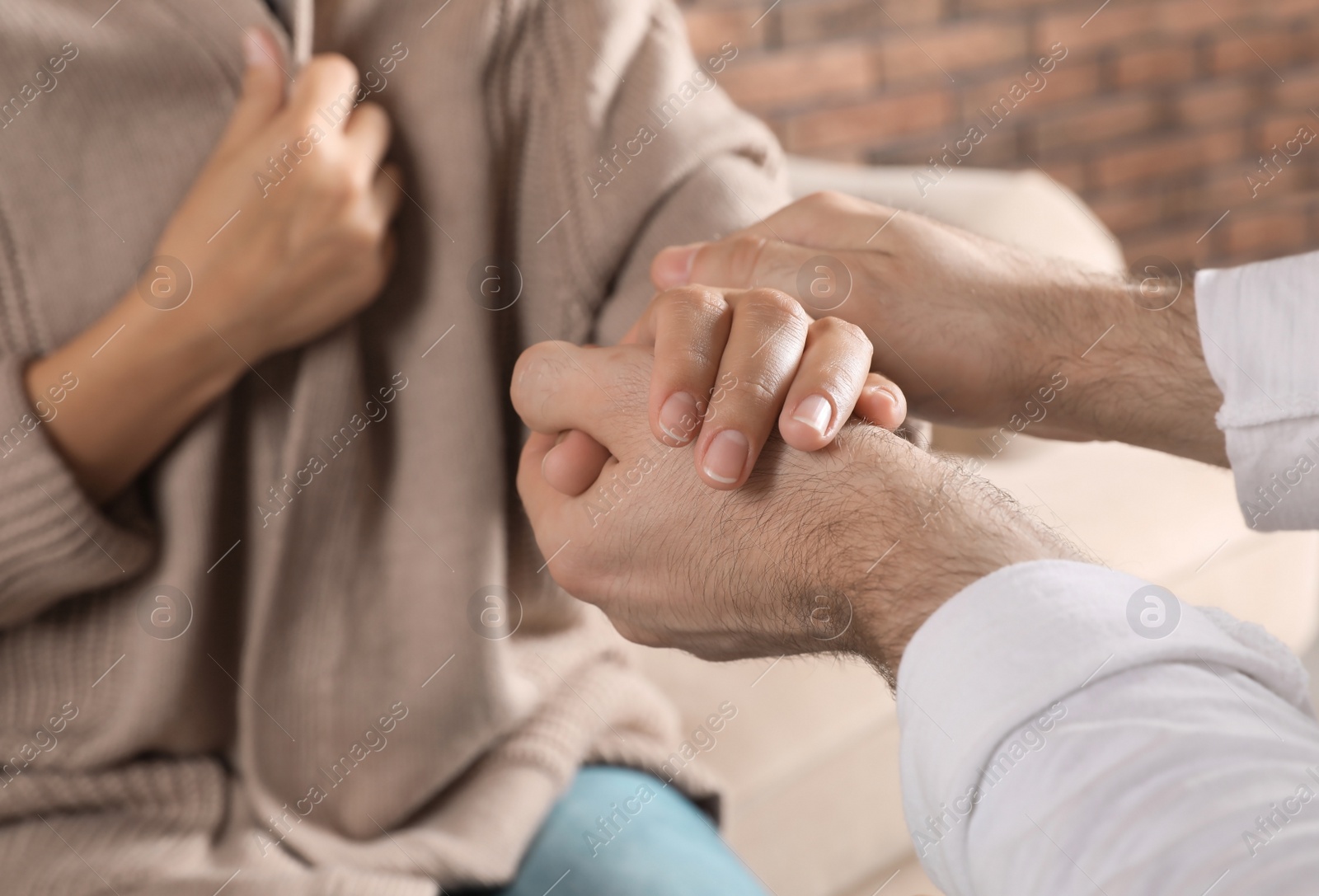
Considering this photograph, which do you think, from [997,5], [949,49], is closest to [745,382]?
[949,49]

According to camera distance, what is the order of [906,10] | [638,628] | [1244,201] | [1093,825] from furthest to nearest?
[1244,201]
[906,10]
[638,628]
[1093,825]

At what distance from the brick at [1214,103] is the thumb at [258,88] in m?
2.54

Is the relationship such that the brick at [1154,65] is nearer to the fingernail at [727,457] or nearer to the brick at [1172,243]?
the brick at [1172,243]

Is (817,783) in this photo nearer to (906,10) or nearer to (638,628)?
(638,628)

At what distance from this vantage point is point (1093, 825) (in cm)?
36

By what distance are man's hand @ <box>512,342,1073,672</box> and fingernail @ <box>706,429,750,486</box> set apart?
25 mm

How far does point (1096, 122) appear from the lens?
250cm

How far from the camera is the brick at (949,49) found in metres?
2.13

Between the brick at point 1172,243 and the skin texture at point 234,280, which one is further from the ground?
the skin texture at point 234,280

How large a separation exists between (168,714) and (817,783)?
2.30ft

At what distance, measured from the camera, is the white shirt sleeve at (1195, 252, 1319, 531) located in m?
0.59

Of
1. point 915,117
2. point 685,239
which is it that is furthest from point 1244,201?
point 685,239

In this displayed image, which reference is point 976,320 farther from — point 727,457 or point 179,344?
point 179,344

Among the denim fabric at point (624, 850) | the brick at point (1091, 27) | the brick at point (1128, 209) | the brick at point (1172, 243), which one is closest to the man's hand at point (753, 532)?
the denim fabric at point (624, 850)
